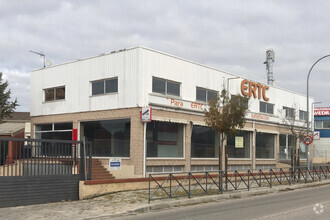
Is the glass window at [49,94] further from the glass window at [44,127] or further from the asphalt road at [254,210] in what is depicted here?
the asphalt road at [254,210]

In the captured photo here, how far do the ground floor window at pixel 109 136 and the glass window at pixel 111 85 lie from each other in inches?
68.8

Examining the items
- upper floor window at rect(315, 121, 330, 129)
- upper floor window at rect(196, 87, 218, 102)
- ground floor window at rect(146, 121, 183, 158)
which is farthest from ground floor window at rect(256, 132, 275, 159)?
upper floor window at rect(315, 121, 330, 129)

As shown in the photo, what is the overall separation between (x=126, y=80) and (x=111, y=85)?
4.20 feet

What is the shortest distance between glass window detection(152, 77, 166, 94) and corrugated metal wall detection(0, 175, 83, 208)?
7.32 meters

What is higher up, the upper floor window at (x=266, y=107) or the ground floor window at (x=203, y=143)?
the upper floor window at (x=266, y=107)

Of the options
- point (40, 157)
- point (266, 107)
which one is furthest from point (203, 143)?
point (40, 157)

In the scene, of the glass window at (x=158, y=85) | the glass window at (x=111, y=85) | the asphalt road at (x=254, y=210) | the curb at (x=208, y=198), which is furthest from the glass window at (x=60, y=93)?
the asphalt road at (x=254, y=210)

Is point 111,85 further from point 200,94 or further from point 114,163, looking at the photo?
point 114,163

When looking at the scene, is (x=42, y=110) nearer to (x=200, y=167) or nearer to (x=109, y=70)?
(x=109, y=70)

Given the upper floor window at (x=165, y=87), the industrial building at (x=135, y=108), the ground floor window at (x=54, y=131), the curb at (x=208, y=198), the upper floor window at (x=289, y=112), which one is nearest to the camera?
the curb at (x=208, y=198)

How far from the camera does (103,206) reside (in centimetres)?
1407

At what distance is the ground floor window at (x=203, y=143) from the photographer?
2441cm

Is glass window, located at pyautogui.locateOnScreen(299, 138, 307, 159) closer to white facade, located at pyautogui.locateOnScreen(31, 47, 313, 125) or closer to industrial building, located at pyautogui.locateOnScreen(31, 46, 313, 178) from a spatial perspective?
industrial building, located at pyautogui.locateOnScreen(31, 46, 313, 178)

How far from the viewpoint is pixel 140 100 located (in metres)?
21.0
